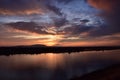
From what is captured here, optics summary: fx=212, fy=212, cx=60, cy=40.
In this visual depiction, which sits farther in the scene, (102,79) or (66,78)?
(66,78)

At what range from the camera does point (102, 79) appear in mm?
17281

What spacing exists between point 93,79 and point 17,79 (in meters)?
13.2

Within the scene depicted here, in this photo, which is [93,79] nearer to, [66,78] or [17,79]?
[66,78]

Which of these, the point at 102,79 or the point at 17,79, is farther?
the point at 17,79

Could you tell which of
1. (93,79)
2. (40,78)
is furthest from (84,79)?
(40,78)

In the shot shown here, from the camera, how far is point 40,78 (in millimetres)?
28359

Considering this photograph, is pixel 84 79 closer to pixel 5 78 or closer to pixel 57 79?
pixel 57 79

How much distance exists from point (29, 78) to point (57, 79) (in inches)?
160

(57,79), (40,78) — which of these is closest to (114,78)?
(57,79)

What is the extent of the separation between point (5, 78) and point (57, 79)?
22.4ft

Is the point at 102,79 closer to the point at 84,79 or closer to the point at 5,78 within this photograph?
the point at 84,79

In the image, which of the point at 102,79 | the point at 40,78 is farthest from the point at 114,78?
the point at 40,78

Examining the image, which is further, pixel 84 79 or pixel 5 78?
pixel 5 78

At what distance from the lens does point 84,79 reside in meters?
18.0
